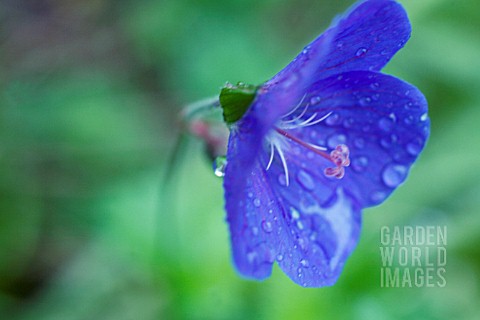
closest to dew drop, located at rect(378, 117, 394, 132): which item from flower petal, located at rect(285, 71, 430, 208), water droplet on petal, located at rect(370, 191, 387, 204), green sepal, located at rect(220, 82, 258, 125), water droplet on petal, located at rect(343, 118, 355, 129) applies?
flower petal, located at rect(285, 71, 430, 208)

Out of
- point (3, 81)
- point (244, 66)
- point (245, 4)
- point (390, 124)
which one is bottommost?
point (390, 124)

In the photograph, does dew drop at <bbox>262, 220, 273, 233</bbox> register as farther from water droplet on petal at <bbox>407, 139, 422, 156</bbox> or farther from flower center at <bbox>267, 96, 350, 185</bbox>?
water droplet on petal at <bbox>407, 139, 422, 156</bbox>

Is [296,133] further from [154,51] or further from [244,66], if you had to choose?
[154,51]

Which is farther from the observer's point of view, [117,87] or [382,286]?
[117,87]

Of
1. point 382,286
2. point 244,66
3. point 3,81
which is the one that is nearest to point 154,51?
point 244,66

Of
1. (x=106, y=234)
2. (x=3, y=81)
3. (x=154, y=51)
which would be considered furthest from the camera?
(x=154, y=51)

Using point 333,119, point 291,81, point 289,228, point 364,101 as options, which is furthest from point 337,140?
point 291,81

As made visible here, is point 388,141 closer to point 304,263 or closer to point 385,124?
point 385,124
